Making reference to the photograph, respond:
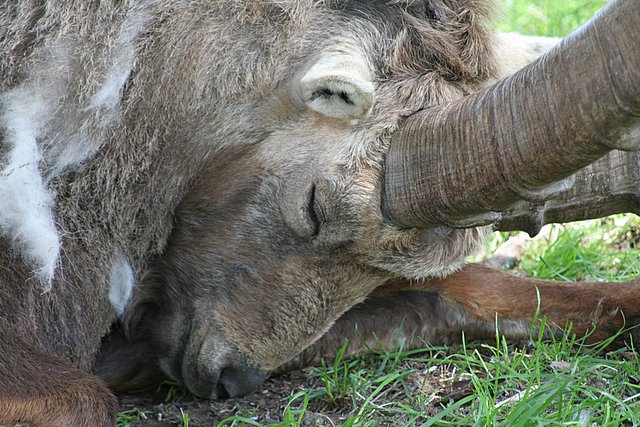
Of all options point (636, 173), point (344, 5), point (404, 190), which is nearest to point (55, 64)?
point (344, 5)

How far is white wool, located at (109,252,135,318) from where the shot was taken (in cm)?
383

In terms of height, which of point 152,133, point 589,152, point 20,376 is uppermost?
point 152,133

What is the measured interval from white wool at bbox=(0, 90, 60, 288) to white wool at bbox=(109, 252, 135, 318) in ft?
0.98

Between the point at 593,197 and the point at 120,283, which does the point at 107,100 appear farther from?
the point at 593,197

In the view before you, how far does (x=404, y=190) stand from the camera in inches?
139

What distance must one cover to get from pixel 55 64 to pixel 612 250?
3.25 meters

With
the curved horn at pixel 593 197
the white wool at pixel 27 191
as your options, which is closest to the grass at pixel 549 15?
the curved horn at pixel 593 197

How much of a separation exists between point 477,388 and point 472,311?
2.55ft

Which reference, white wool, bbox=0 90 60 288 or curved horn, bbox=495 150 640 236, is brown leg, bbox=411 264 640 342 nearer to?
curved horn, bbox=495 150 640 236

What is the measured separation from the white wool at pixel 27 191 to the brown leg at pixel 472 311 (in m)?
1.27

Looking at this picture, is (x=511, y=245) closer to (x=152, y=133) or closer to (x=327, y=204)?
(x=327, y=204)

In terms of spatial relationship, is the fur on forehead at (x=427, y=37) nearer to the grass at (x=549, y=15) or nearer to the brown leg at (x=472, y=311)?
the brown leg at (x=472, y=311)

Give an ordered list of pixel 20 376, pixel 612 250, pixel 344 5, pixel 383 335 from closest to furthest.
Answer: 1. pixel 20 376
2. pixel 344 5
3. pixel 383 335
4. pixel 612 250

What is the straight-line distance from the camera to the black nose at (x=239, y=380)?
389cm
